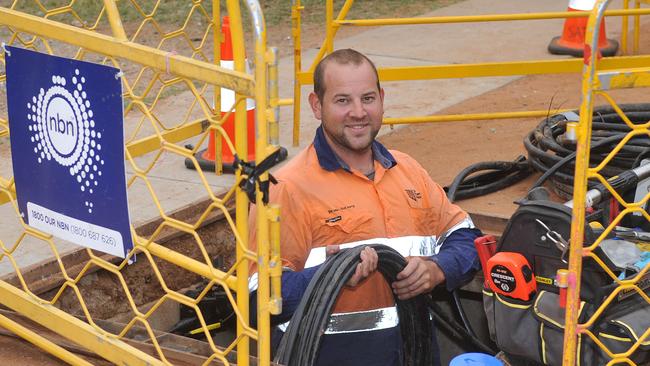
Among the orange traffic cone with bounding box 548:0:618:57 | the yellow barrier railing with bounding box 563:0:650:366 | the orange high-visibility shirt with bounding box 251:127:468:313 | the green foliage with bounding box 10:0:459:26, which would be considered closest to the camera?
the yellow barrier railing with bounding box 563:0:650:366

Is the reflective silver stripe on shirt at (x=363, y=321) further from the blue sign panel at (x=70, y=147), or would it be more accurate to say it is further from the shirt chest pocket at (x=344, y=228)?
the blue sign panel at (x=70, y=147)

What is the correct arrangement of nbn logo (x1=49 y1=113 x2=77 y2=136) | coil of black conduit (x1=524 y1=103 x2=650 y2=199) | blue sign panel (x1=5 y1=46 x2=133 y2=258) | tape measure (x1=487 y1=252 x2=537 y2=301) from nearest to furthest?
blue sign panel (x1=5 y1=46 x2=133 y2=258), nbn logo (x1=49 y1=113 x2=77 y2=136), tape measure (x1=487 y1=252 x2=537 y2=301), coil of black conduit (x1=524 y1=103 x2=650 y2=199)

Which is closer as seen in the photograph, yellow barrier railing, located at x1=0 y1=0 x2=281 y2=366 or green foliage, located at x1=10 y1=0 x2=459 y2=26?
yellow barrier railing, located at x1=0 y1=0 x2=281 y2=366

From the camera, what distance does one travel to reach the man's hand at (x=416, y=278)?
3570 millimetres

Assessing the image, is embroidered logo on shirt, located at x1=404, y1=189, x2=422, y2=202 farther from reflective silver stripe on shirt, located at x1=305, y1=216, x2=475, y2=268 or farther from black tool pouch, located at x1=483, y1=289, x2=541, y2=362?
black tool pouch, located at x1=483, y1=289, x2=541, y2=362

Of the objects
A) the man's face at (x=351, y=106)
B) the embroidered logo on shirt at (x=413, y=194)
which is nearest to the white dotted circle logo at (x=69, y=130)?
the man's face at (x=351, y=106)

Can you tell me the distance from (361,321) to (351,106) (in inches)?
29.9

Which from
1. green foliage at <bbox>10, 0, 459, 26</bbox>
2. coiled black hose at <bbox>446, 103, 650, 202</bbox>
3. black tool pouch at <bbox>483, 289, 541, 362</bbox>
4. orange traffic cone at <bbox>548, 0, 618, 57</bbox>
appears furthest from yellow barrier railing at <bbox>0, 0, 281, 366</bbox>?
green foliage at <bbox>10, 0, 459, 26</bbox>

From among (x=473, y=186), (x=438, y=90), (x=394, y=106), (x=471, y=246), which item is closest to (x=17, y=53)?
(x=471, y=246)

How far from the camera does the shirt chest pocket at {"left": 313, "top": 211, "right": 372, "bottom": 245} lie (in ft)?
11.8

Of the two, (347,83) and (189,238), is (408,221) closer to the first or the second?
(347,83)

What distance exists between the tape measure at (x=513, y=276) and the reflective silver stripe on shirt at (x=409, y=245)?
47 cm

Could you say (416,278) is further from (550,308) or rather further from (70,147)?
(70,147)

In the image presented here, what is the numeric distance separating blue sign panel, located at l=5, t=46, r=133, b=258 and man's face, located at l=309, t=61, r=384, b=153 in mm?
957
